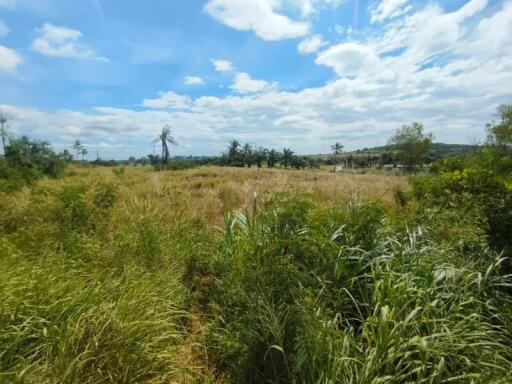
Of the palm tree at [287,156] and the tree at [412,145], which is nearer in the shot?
the tree at [412,145]

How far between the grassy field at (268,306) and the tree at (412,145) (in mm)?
39457

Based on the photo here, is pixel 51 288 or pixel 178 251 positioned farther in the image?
pixel 178 251

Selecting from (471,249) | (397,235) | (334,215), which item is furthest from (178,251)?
(471,249)

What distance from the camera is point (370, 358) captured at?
1.58m

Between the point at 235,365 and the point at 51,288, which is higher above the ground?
the point at 51,288

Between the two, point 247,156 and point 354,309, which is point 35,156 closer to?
point 354,309

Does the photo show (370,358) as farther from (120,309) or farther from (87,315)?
(87,315)

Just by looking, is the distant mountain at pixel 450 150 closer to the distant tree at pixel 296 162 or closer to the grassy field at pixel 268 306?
the grassy field at pixel 268 306

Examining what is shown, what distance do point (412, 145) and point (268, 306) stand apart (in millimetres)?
42486

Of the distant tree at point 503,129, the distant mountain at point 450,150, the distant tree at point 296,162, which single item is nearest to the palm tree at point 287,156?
the distant tree at point 296,162

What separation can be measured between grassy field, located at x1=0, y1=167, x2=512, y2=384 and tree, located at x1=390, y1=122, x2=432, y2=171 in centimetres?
3946

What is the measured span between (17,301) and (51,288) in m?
0.23

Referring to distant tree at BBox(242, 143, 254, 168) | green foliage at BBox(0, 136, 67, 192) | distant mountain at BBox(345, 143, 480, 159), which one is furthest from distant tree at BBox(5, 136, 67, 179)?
distant tree at BBox(242, 143, 254, 168)

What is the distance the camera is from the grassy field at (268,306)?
1634 mm
